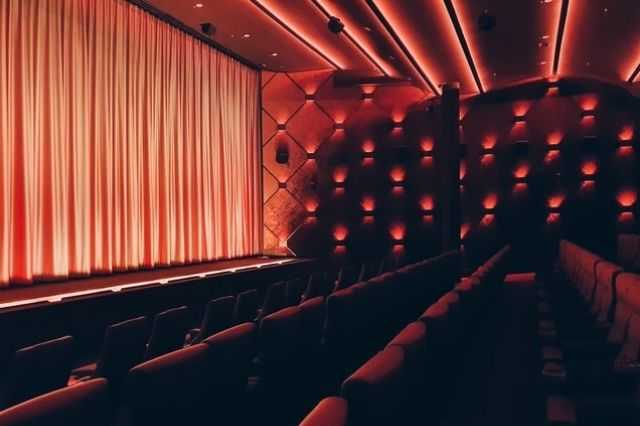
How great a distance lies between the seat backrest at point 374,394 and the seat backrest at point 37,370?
53.1 inches

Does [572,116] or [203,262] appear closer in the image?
[203,262]

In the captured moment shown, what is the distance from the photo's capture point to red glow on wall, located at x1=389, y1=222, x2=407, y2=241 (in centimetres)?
1140

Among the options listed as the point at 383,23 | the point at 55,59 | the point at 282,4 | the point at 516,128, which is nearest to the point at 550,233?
the point at 516,128

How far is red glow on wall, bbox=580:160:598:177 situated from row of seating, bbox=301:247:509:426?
29.0 ft

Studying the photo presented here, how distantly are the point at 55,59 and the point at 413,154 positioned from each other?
6248 millimetres

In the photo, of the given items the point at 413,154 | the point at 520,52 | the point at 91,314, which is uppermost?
the point at 520,52

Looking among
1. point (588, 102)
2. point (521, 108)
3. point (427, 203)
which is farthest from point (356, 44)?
point (588, 102)

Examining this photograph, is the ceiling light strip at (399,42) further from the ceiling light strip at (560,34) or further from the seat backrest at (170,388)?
the seat backrest at (170,388)

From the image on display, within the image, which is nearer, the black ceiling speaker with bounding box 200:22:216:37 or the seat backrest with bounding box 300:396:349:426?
the seat backrest with bounding box 300:396:349:426

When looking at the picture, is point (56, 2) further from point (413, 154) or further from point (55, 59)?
point (413, 154)

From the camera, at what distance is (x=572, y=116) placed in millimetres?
11383

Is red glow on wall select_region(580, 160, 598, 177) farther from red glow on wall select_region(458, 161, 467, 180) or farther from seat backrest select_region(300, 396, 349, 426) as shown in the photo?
seat backrest select_region(300, 396, 349, 426)

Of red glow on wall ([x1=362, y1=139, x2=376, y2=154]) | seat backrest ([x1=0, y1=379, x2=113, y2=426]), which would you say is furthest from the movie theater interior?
red glow on wall ([x1=362, y1=139, x2=376, y2=154])

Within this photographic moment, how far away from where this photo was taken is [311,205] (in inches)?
449
